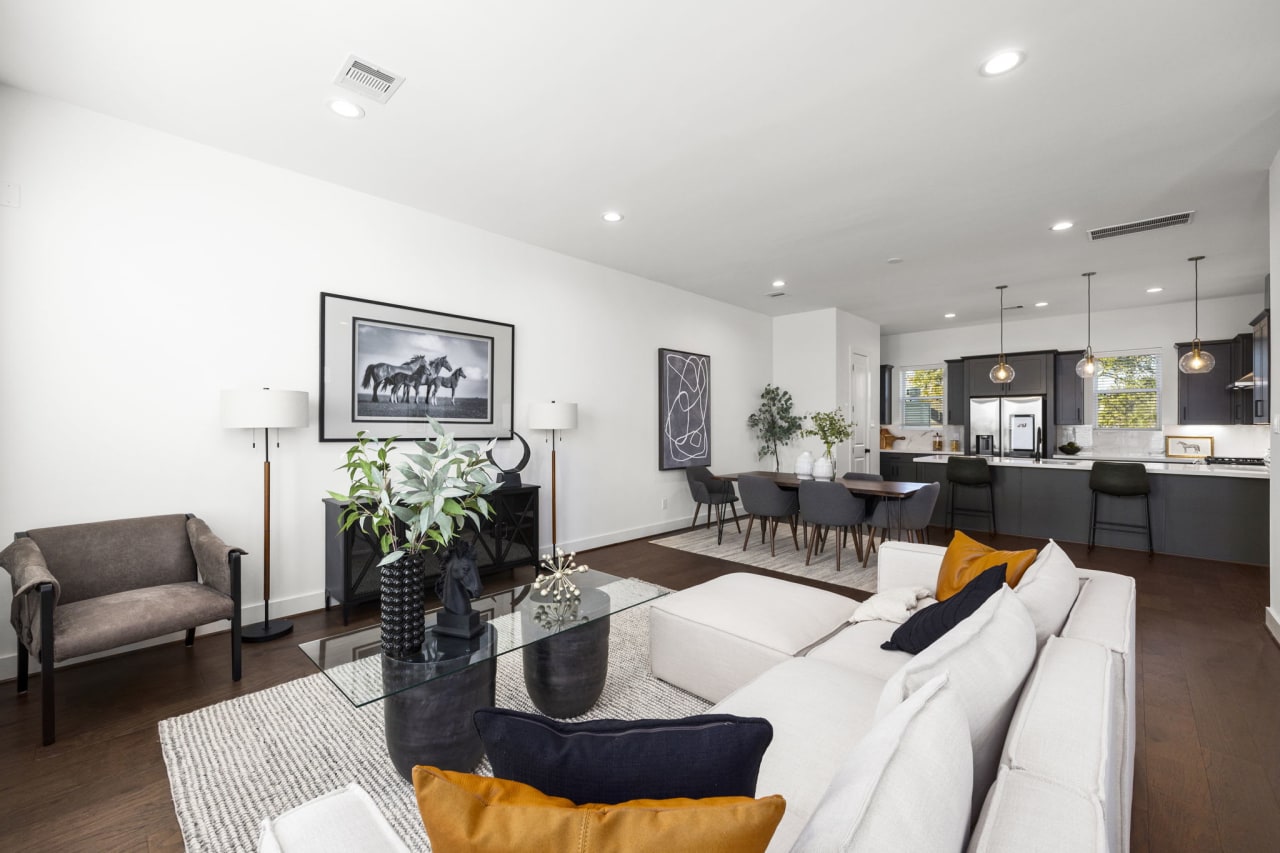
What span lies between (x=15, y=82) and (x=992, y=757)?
4590 mm

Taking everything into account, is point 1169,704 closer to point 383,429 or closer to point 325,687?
point 325,687

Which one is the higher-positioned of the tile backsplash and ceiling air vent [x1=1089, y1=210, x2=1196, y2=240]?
A: ceiling air vent [x1=1089, y1=210, x2=1196, y2=240]

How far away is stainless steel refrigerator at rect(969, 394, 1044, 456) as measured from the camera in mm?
7727

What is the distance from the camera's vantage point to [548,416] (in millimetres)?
4699

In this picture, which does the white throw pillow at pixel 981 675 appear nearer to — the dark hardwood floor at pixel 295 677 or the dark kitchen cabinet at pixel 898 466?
the dark hardwood floor at pixel 295 677

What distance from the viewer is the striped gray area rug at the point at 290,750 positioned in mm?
1824

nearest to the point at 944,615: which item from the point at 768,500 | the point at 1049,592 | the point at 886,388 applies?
the point at 1049,592

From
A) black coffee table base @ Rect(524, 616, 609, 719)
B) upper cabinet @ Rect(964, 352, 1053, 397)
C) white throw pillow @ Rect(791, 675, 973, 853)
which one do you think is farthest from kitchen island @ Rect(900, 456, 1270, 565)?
white throw pillow @ Rect(791, 675, 973, 853)

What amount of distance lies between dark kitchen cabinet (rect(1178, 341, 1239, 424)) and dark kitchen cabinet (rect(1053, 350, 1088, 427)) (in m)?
0.98

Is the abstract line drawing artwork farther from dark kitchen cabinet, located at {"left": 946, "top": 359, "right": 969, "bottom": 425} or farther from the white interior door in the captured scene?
dark kitchen cabinet, located at {"left": 946, "top": 359, "right": 969, "bottom": 425}

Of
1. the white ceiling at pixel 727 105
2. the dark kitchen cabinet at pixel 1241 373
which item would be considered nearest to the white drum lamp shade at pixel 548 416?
the white ceiling at pixel 727 105

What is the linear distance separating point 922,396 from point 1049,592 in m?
7.98

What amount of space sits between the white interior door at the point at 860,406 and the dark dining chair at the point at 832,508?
2.92 meters

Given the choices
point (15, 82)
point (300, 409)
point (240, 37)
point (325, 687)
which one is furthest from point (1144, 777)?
point (15, 82)
